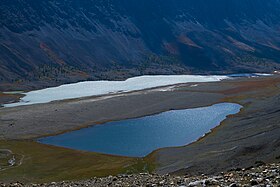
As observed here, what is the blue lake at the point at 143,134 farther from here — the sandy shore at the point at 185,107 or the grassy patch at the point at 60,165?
the grassy patch at the point at 60,165

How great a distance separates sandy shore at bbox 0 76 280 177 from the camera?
45656 mm

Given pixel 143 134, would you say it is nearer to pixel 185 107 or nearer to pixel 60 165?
pixel 60 165

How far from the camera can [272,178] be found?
60.5 feet

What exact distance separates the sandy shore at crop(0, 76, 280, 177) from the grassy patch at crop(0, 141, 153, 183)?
4.59 metres

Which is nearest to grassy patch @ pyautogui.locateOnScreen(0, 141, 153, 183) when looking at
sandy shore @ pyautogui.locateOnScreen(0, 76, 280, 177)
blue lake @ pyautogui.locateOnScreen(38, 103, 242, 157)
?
blue lake @ pyautogui.locateOnScreen(38, 103, 242, 157)

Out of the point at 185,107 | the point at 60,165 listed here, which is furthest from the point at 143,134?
the point at 185,107

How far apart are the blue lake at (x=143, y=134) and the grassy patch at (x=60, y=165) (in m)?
3.97

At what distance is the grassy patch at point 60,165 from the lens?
5156cm

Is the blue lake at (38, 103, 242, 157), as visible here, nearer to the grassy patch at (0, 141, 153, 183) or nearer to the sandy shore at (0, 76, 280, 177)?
the sandy shore at (0, 76, 280, 177)

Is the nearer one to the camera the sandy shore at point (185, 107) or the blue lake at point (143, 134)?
the sandy shore at point (185, 107)

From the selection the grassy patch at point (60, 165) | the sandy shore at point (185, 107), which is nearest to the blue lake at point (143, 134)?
the sandy shore at point (185, 107)

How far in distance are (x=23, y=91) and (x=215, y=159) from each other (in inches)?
4895

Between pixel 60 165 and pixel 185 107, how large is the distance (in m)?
56.9

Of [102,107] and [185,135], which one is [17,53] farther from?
[185,135]
